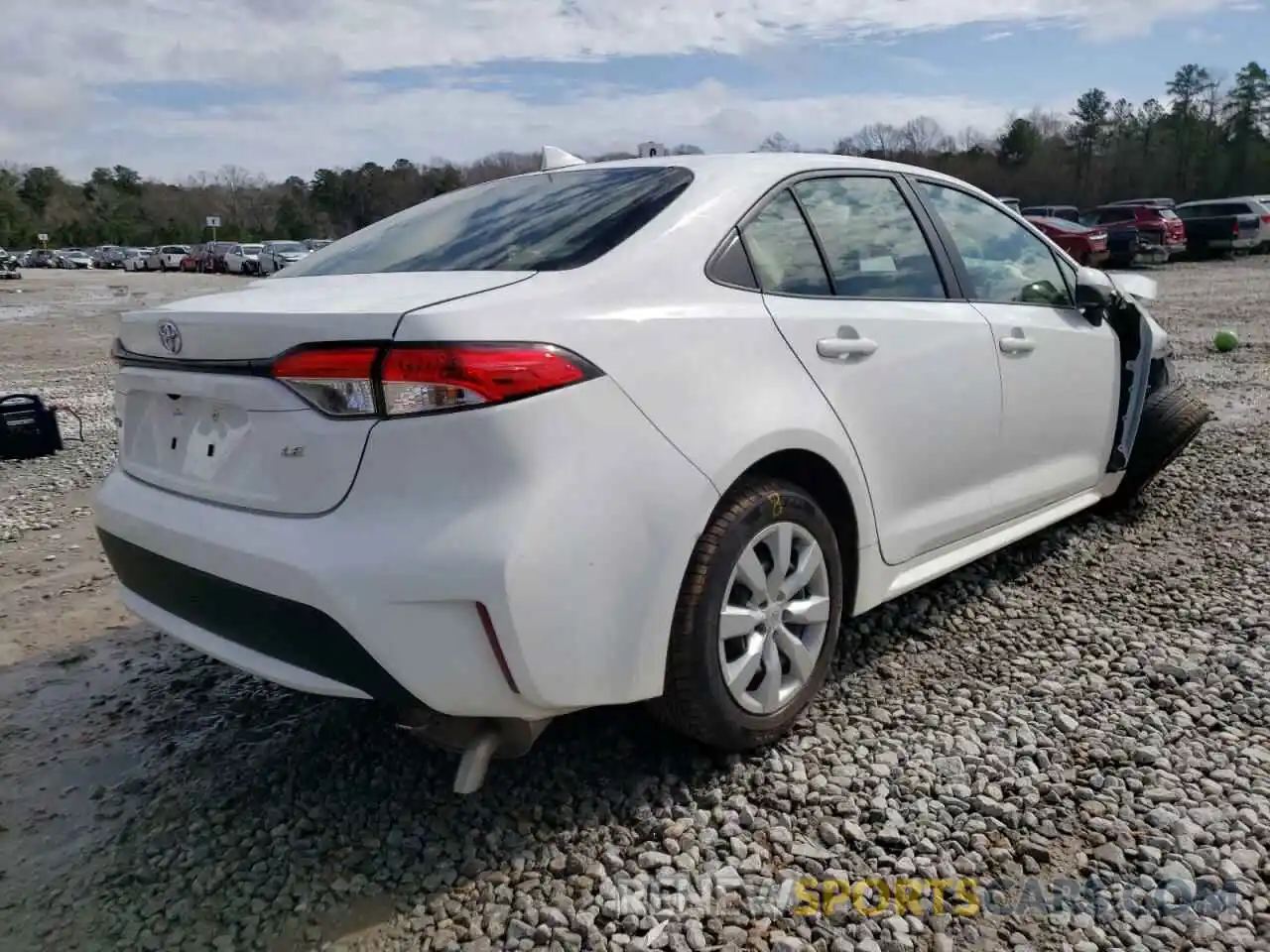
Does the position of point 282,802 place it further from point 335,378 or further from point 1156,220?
point 1156,220

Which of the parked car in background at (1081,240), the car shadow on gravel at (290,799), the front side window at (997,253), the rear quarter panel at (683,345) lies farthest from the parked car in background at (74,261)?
the rear quarter panel at (683,345)

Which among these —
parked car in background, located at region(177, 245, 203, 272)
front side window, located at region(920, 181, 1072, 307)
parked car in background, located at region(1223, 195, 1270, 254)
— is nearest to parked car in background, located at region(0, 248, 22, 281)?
parked car in background, located at region(177, 245, 203, 272)

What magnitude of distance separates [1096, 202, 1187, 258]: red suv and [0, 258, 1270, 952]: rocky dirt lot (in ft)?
82.7

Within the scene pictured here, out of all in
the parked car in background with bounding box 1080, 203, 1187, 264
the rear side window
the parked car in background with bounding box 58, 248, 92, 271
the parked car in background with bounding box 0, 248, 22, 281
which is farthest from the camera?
the parked car in background with bounding box 58, 248, 92, 271

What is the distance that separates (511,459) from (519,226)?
95cm

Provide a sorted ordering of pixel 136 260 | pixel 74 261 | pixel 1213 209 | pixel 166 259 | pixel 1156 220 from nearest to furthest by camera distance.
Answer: pixel 1156 220
pixel 1213 209
pixel 166 259
pixel 136 260
pixel 74 261

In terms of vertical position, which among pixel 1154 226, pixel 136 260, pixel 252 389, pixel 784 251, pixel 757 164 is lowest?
pixel 136 260

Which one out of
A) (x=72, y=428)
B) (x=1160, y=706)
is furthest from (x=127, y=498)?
(x=72, y=428)

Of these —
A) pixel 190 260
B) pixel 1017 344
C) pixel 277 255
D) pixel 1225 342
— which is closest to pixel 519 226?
pixel 1017 344

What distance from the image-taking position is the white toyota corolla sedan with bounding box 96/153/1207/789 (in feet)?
6.75

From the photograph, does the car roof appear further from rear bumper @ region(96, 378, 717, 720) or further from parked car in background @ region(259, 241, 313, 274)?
parked car in background @ region(259, 241, 313, 274)

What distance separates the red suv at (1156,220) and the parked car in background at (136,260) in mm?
53140

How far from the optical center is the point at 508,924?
2139 mm

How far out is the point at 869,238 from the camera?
3131mm
